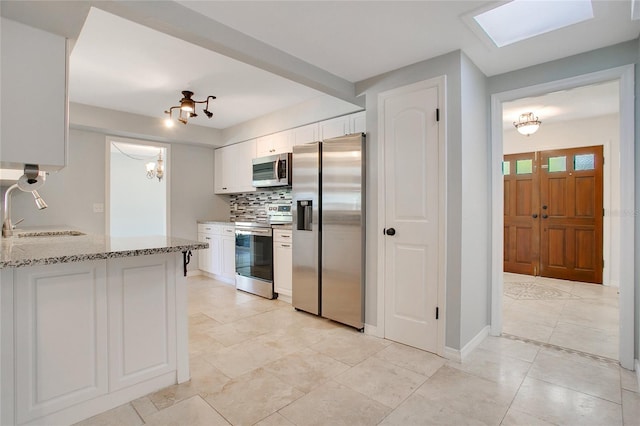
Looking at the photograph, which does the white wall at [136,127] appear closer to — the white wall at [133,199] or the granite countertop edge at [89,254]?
the white wall at [133,199]

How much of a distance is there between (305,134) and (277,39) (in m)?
1.79

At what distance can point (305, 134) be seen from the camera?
4059 millimetres

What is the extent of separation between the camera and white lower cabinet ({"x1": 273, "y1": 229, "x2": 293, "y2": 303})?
383 cm

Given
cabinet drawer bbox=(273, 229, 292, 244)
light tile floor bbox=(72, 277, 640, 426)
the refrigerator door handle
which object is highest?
the refrigerator door handle

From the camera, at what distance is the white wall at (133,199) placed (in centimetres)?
686

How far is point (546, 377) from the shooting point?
7.20 ft

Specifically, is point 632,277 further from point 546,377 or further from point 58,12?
point 58,12

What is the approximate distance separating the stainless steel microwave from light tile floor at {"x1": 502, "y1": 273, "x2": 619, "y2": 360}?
295cm

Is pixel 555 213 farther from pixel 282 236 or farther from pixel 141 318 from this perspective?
pixel 141 318

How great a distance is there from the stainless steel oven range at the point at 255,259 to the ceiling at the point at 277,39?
1.77 meters

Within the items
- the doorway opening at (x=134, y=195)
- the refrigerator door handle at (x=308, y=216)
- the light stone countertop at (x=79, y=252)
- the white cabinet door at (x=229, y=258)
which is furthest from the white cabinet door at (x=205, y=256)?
the light stone countertop at (x=79, y=252)

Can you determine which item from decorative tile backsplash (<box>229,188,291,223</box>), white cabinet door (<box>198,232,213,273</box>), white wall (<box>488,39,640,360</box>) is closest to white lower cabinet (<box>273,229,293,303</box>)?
decorative tile backsplash (<box>229,188,291,223</box>)

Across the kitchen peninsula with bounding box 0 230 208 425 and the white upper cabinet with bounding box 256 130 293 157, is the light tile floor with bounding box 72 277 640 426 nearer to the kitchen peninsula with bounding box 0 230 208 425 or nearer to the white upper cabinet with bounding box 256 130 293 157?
the kitchen peninsula with bounding box 0 230 208 425

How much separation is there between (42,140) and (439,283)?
275cm
